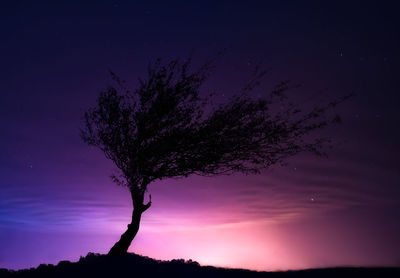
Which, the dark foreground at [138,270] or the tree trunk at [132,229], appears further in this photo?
the tree trunk at [132,229]

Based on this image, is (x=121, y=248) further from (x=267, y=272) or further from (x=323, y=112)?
(x=323, y=112)

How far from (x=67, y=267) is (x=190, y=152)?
29.6 ft

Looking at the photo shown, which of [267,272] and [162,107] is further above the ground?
[162,107]

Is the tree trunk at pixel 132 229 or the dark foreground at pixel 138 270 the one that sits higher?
the tree trunk at pixel 132 229

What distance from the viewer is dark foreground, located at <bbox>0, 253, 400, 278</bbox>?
19.0 metres

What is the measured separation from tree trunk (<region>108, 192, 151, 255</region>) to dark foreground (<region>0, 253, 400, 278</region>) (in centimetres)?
193

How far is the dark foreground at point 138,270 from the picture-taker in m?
19.0

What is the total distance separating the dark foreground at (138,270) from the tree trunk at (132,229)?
1935mm

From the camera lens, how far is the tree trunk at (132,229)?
24.6m

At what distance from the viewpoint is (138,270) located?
19312 mm

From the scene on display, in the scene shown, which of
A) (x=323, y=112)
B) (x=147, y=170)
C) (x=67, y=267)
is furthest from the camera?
(x=147, y=170)

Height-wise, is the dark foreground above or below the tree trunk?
below

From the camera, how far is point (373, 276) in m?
23.7

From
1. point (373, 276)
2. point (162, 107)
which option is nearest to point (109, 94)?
point (162, 107)
